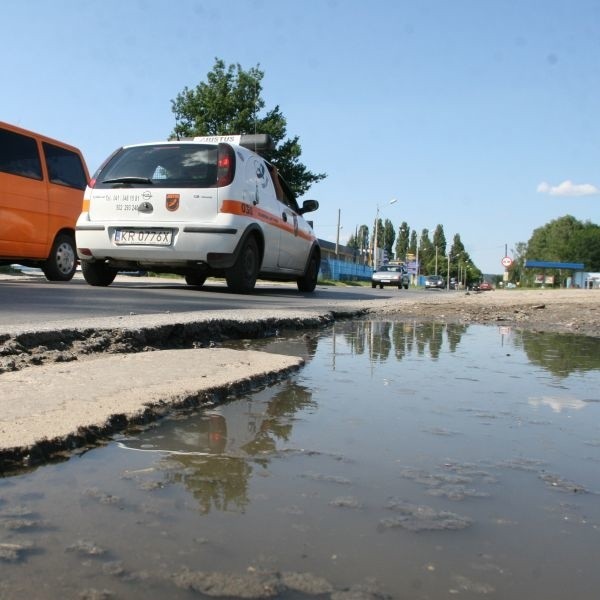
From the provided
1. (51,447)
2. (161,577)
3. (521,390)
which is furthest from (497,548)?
(521,390)

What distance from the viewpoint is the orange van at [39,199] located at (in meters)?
8.54

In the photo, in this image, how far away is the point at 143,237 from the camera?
26.1 feet

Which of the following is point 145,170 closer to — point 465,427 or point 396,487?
point 465,427

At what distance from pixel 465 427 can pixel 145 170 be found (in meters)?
6.48

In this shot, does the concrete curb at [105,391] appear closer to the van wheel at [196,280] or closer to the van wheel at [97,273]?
the van wheel at [97,273]

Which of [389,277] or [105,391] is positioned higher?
[389,277]

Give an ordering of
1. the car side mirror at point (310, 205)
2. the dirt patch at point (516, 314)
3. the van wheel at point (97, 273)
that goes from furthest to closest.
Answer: the car side mirror at point (310, 205), the van wheel at point (97, 273), the dirt patch at point (516, 314)

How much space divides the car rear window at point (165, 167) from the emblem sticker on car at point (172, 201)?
0.12m

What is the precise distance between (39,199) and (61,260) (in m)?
1.03

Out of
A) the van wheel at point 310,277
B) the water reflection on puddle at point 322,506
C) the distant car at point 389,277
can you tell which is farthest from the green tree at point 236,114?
the water reflection on puddle at point 322,506

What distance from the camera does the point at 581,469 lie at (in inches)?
77.2

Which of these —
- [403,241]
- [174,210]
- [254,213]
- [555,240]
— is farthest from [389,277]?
[403,241]

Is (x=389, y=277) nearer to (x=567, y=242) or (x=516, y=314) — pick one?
(x=516, y=314)

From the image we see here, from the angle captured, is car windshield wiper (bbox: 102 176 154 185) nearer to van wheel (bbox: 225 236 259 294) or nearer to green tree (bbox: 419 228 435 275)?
van wheel (bbox: 225 236 259 294)
